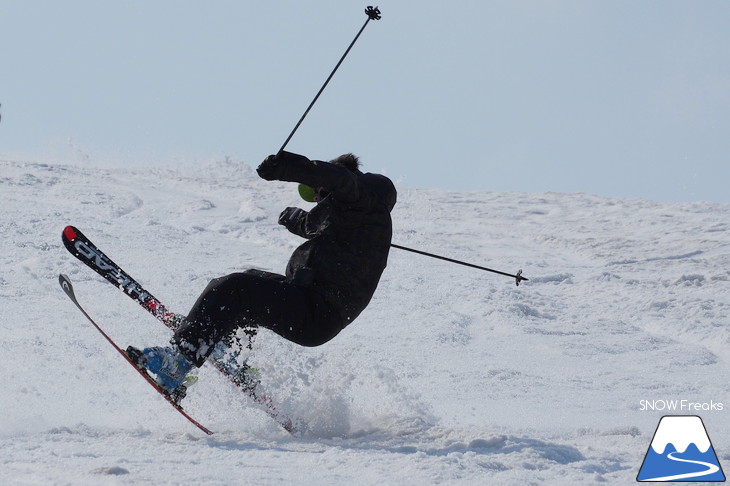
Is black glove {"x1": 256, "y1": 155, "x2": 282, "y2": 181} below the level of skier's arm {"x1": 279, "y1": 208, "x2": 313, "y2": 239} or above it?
above

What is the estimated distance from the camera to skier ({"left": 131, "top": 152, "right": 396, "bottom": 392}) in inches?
151

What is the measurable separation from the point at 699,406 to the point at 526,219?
12114 millimetres

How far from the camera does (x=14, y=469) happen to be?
2924 millimetres

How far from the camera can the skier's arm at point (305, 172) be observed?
12.0ft

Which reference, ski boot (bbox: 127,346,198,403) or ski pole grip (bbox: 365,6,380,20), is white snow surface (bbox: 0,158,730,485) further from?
ski pole grip (bbox: 365,6,380,20)

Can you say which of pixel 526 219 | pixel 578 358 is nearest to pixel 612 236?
pixel 526 219

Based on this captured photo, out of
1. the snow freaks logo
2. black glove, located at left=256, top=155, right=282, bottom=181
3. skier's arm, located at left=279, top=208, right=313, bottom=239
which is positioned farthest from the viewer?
skier's arm, located at left=279, top=208, right=313, bottom=239

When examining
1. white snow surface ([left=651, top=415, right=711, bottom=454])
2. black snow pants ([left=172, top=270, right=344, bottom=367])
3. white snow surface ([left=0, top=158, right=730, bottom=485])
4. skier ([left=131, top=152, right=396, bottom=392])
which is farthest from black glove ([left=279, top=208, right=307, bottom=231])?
white snow surface ([left=651, top=415, right=711, bottom=454])

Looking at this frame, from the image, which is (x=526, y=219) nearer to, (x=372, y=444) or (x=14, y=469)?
(x=372, y=444)

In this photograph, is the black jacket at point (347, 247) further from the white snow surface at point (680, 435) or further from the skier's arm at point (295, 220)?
the white snow surface at point (680, 435)

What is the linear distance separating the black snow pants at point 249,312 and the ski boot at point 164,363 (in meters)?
0.05

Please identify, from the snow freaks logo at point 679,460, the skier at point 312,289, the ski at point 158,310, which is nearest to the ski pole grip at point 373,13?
the skier at point 312,289

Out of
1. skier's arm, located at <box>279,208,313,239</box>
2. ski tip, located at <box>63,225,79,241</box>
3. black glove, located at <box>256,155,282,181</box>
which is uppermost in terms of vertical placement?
black glove, located at <box>256,155,282,181</box>

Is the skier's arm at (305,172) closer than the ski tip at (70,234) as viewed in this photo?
Yes
